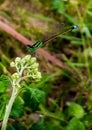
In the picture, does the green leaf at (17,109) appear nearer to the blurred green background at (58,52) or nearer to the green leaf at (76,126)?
the green leaf at (76,126)

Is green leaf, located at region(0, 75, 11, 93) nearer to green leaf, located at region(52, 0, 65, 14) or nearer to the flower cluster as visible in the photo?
the flower cluster

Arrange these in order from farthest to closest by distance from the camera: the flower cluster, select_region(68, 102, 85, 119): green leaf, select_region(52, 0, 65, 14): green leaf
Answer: select_region(52, 0, 65, 14): green leaf < select_region(68, 102, 85, 119): green leaf < the flower cluster

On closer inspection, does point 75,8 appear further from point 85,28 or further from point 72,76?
point 72,76

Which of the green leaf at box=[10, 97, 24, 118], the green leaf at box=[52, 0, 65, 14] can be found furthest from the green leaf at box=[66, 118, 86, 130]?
the green leaf at box=[52, 0, 65, 14]

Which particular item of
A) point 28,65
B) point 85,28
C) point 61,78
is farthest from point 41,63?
point 28,65

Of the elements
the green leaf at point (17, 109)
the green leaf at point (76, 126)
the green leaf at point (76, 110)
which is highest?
the green leaf at point (76, 110)

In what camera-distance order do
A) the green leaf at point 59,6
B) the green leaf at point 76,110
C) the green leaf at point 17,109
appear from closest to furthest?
the green leaf at point 17,109 → the green leaf at point 76,110 → the green leaf at point 59,6

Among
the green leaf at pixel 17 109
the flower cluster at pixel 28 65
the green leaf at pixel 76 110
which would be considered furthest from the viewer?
the green leaf at pixel 76 110

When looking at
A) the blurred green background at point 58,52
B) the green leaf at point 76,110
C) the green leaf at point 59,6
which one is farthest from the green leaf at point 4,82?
the green leaf at point 59,6
